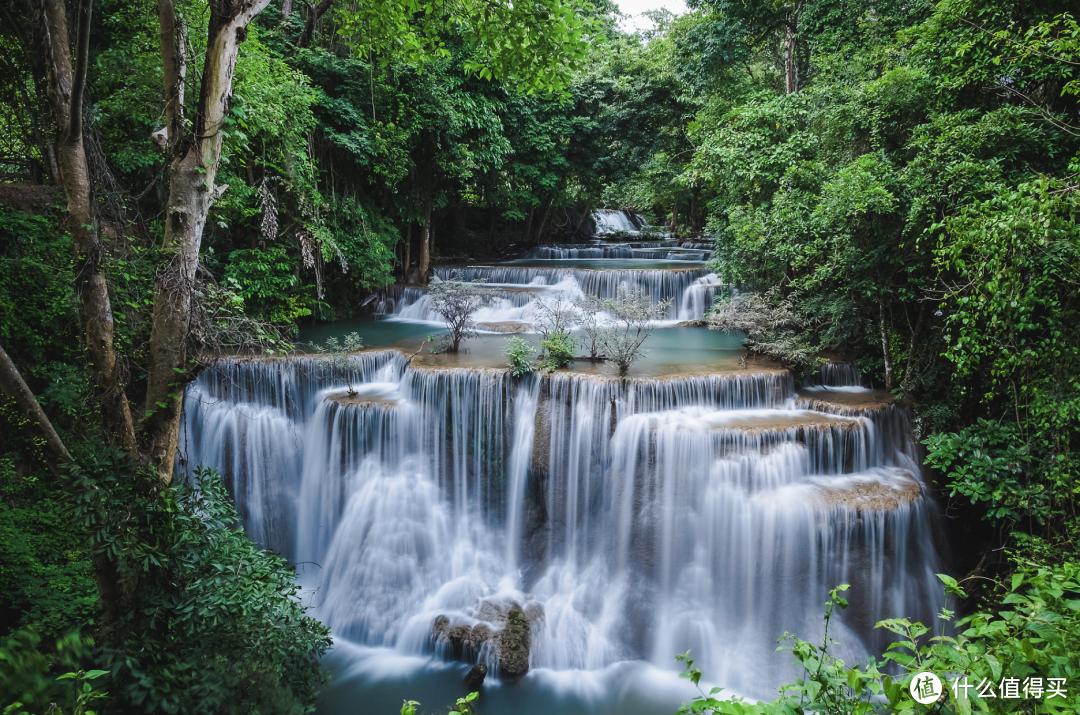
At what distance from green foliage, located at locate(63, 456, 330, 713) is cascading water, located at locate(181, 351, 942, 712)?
2.89 m

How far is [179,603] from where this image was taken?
158 inches

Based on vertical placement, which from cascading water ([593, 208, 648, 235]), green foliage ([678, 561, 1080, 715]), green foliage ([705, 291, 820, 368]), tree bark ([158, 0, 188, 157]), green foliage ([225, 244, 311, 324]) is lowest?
green foliage ([678, 561, 1080, 715])

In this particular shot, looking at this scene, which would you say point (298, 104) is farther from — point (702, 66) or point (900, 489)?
point (900, 489)

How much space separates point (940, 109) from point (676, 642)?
7.79m

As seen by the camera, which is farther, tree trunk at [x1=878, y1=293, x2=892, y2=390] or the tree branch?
tree trunk at [x1=878, y1=293, x2=892, y2=390]

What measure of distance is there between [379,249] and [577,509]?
7.98 meters

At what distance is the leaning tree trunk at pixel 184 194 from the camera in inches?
150

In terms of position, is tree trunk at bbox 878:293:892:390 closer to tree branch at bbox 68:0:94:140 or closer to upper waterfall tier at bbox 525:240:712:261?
tree branch at bbox 68:0:94:140

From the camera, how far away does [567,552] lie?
7.57m

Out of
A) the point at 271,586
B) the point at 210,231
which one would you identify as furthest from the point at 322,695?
the point at 210,231

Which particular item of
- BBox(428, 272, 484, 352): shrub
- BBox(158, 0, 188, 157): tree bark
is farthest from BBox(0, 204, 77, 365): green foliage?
BBox(428, 272, 484, 352): shrub

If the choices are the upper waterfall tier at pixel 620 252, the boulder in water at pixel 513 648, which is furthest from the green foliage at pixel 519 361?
the upper waterfall tier at pixel 620 252

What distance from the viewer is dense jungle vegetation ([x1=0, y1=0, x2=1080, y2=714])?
3730 millimetres

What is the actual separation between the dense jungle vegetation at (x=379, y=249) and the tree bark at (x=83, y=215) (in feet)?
0.08
